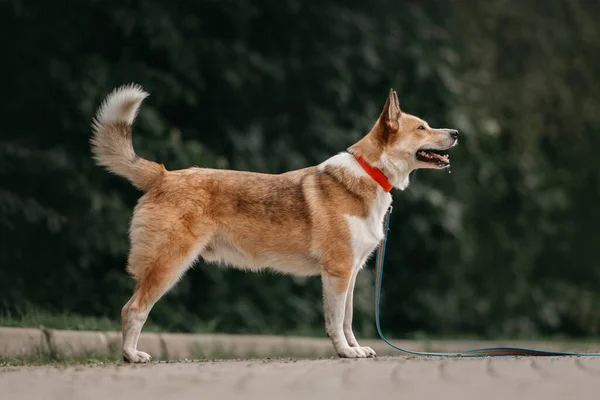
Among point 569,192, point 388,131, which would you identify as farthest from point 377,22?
point 388,131

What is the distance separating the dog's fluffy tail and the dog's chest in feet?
4.84

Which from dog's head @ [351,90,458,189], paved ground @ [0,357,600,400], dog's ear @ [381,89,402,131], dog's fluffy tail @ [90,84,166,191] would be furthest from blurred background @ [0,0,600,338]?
dog's ear @ [381,89,402,131]

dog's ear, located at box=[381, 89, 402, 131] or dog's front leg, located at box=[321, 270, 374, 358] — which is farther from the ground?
dog's ear, located at box=[381, 89, 402, 131]

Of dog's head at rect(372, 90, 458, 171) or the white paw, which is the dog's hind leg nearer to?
the white paw

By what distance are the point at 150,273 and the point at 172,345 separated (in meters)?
2.56

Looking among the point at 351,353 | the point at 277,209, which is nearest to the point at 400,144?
the point at 277,209

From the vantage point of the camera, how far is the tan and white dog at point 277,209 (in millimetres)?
6613

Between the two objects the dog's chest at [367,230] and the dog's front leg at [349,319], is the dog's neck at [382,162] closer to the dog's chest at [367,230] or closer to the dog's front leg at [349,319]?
the dog's chest at [367,230]

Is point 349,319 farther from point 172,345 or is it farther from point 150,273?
point 172,345

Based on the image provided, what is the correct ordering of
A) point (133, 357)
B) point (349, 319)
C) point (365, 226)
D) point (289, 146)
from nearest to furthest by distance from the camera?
1. point (133, 357)
2. point (365, 226)
3. point (349, 319)
4. point (289, 146)

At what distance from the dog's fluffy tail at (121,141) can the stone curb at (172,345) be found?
197 centimetres

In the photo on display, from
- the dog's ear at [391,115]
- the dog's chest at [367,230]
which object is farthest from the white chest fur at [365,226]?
the dog's ear at [391,115]

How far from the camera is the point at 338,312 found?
22.0 ft

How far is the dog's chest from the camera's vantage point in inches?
268
